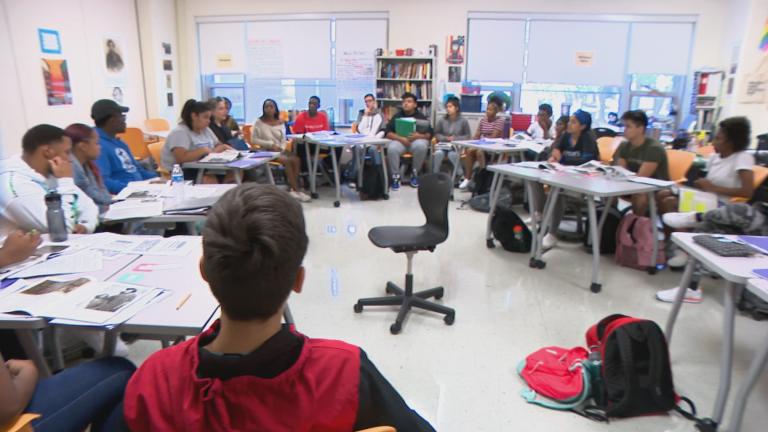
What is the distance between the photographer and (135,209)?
2.61 meters

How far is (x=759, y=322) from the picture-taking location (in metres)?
2.92

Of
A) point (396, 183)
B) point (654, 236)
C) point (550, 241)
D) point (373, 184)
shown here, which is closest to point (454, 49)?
point (396, 183)

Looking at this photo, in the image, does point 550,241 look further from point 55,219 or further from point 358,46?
point 358,46

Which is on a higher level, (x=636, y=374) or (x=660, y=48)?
(x=660, y=48)

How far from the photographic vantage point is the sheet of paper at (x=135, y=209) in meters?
2.52

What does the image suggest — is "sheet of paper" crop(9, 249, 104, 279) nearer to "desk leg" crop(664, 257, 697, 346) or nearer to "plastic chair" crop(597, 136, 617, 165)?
"desk leg" crop(664, 257, 697, 346)

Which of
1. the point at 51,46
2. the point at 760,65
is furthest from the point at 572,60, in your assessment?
the point at 51,46

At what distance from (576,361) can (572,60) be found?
665 centimetres

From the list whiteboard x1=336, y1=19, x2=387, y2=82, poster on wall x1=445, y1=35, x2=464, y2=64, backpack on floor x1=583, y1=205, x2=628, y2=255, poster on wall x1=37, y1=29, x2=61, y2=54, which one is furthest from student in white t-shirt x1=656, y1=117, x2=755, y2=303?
poster on wall x1=37, y1=29, x2=61, y2=54

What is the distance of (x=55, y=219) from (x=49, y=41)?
16.6 ft

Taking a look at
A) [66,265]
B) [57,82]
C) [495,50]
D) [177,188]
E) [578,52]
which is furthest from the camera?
[495,50]

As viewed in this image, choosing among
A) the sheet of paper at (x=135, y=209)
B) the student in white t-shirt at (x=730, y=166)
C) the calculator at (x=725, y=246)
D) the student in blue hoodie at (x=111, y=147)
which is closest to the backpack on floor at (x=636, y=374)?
the calculator at (x=725, y=246)

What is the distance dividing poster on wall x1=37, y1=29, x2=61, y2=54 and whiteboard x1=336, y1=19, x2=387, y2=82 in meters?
3.93

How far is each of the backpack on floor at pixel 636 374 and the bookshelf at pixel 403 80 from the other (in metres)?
6.04
